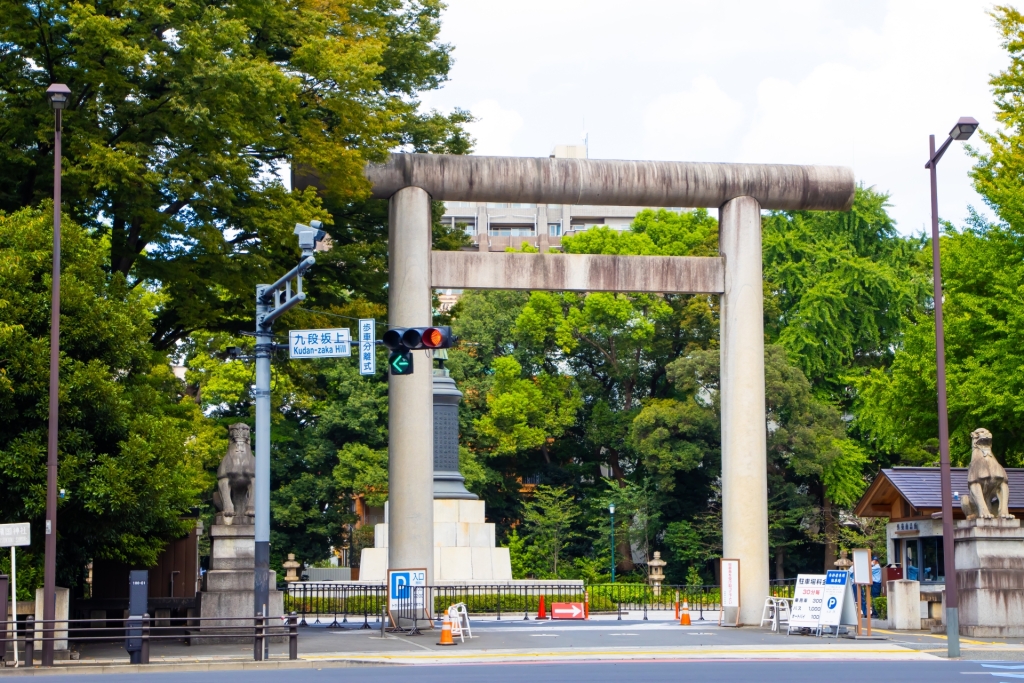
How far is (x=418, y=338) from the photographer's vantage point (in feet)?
64.4

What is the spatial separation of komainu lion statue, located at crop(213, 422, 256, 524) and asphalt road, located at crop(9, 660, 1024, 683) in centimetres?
713

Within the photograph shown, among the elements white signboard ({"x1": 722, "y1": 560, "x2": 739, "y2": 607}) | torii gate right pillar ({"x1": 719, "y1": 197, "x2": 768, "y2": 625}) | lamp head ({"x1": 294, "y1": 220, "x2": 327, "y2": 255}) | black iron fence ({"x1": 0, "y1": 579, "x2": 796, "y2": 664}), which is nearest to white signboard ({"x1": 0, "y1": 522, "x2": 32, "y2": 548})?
black iron fence ({"x1": 0, "y1": 579, "x2": 796, "y2": 664})

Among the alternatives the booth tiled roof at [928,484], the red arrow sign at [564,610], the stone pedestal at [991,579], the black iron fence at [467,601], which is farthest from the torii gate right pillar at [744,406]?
the black iron fence at [467,601]

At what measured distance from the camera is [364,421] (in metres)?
62.5

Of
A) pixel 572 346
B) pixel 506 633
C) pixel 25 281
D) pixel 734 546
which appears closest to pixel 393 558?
pixel 506 633

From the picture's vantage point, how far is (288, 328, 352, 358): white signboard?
20.7 meters

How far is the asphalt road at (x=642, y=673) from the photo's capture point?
17.2 metres

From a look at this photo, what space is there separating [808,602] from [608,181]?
1069 centimetres

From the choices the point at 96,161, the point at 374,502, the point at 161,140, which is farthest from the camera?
the point at 374,502

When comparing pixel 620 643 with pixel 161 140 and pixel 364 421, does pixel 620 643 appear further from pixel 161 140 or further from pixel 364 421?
pixel 364 421

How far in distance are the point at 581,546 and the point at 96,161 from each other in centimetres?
4438

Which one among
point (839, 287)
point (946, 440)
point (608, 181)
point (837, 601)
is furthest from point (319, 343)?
point (839, 287)

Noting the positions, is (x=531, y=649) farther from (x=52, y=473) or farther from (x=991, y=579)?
(x=991, y=579)

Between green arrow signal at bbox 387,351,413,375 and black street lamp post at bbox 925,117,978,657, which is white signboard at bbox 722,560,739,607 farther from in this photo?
green arrow signal at bbox 387,351,413,375
